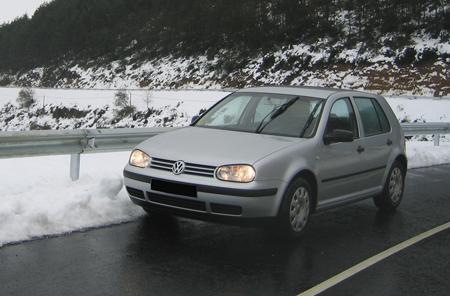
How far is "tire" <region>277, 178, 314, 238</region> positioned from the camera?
570cm

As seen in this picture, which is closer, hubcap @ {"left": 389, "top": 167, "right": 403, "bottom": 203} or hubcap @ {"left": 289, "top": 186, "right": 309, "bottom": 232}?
hubcap @ {"left": 289, "top": 186, "right": 309, "bottom": 232}

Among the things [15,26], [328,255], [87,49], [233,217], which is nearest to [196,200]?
[233,217]

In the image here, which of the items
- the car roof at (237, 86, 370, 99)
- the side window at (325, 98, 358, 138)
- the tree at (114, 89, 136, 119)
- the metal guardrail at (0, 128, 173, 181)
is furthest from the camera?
the tree at (114, 89, 136, 119)

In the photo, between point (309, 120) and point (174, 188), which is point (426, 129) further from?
point (174, 188)

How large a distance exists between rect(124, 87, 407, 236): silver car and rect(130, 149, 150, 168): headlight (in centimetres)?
1

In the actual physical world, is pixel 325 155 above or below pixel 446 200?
above

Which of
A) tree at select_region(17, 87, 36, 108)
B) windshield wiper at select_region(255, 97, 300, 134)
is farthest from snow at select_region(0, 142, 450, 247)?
tree at select_region(17, 87, 36, 108)

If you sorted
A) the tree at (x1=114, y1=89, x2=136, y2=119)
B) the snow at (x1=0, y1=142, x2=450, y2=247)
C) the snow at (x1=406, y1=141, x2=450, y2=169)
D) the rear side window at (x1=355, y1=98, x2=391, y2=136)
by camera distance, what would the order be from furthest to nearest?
the tree at (x1=114, y1=89, x2=136, y2=119) < the snow at (x1=406, y1=141, x2=450, y2=169) < the rear side window at (x1=355, y1=98, x2=391, y2=136) < the snow at (x1=0, y1=142, x2=450, y2=247)

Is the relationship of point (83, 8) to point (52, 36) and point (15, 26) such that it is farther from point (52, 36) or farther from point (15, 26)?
point (15, 26)

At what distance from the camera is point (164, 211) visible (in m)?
5.73

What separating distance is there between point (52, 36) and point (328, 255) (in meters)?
110

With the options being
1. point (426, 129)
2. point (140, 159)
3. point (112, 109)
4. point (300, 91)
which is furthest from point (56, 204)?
point (112, 109)

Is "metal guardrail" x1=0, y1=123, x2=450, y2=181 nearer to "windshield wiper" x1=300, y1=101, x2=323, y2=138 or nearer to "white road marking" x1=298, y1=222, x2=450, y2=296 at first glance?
"windshield wiper" x1=300, y1=101, x2=323, y2=138

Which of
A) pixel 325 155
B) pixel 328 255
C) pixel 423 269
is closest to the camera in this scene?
pixel 423 269
